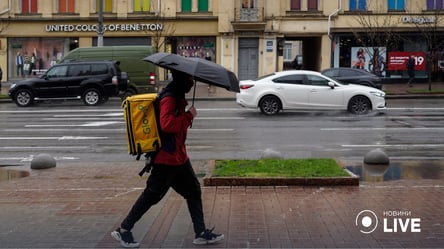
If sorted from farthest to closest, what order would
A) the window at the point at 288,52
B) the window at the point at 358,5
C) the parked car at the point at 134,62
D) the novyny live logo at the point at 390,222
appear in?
the window at the point at 288,52, the window at the point at 358,5, the parked car at the point at 134,62, the novyny live logo at the point at 390,222

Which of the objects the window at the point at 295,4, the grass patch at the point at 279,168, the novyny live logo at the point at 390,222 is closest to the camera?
the novyny live logo at the point at 390,222

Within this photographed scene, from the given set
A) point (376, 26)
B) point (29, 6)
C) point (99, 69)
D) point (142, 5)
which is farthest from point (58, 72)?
point (376, 26)

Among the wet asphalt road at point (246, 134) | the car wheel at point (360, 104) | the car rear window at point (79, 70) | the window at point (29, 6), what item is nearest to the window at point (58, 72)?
the car rear window at point (79, 70)

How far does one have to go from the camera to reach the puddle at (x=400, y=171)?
940 centimetres

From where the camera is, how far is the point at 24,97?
84.0 feet

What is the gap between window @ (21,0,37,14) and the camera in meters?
38.4

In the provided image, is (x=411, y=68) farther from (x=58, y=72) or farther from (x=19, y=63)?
(x=19, y=63)

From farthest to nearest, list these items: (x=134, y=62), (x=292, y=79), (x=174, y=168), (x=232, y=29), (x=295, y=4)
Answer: (x=295, y=4) → (x=232, y=29) → (x=134, y=62) → (x=292, y=79) → (x=174, y=168)

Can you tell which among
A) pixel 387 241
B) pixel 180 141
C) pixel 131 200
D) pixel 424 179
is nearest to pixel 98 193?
pixel 131 200

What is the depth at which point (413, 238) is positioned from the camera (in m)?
6.12

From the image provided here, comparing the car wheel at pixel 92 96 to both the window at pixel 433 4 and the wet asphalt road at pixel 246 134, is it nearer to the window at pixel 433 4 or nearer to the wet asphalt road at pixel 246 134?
the wet asphalt road at pixel 246 134

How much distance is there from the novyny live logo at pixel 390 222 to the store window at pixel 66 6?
113ft

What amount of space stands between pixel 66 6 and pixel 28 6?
7.90 feet

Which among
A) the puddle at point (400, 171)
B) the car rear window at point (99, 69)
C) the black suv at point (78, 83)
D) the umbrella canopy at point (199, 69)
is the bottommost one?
the puddle at point (400, 171)
